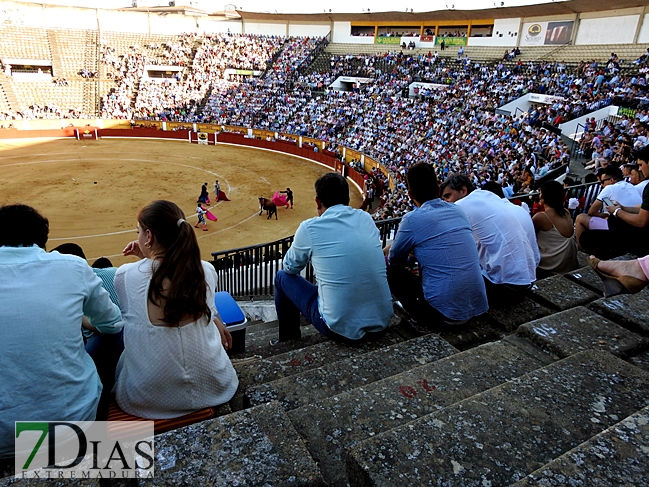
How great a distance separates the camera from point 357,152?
26312mm

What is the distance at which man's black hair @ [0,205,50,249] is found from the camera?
6.63ft

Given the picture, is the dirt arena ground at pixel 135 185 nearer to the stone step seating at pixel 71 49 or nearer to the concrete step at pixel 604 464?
the stone step seating at pixel 71 49

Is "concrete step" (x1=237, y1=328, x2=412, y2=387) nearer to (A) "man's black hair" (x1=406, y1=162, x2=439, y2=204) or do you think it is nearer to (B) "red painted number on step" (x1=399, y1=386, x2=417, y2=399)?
(B) "red painted number on step" (x1=399, y1=386, x2=417, y2=399)

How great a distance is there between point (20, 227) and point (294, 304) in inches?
78.2

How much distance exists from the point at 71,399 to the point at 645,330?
3.48m

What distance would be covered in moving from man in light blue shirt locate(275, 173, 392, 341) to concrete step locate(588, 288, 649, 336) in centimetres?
166

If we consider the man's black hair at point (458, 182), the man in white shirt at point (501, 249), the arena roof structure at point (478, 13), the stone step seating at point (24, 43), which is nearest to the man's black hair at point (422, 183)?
the man in white shirt at point (501, 249)

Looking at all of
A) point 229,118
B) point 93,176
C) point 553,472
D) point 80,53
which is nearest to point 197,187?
point 93,176

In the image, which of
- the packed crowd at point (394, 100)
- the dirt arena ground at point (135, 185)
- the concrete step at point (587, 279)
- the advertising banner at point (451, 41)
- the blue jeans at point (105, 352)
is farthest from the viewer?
the advertising banner at point (451, 41)

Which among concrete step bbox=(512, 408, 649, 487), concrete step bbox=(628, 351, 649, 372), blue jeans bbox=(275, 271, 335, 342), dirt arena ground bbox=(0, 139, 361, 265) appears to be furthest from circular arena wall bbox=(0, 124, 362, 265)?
concrete step bbox=(512, 408, 649, 487)

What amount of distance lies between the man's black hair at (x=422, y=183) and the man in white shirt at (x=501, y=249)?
67 cm

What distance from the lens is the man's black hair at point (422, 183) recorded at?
3262 mm

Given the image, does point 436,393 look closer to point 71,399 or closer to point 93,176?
point 71,399

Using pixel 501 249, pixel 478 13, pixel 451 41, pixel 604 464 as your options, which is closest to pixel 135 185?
pixel 501 249
